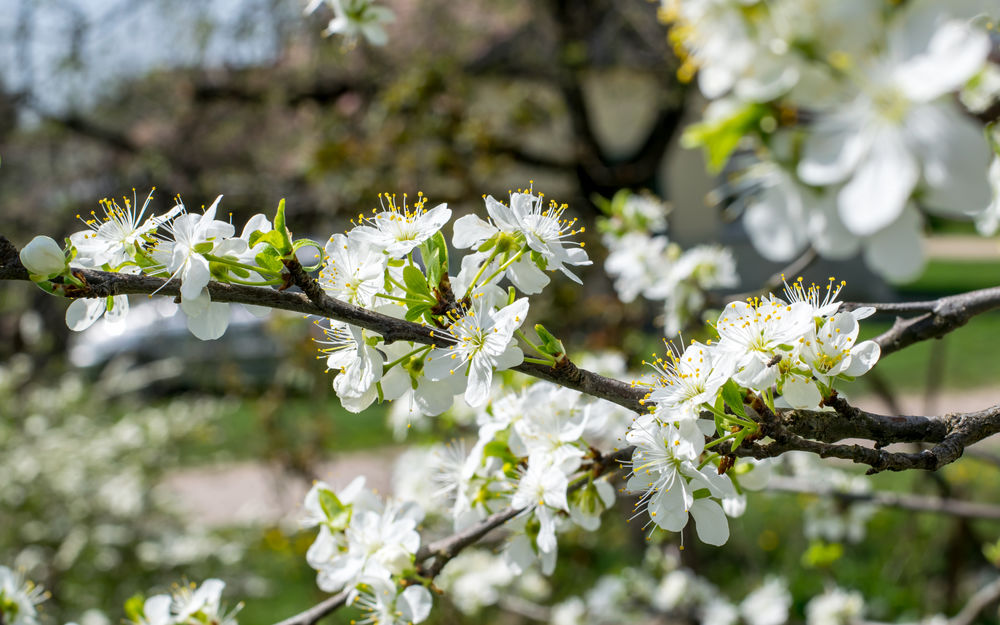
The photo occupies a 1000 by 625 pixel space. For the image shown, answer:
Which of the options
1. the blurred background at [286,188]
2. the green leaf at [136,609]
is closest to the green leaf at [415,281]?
the green leaf at [136,609]

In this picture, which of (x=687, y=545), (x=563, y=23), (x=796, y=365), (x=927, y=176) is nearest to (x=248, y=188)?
(x=563, y=23)

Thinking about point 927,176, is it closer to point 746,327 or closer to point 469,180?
point 746,327

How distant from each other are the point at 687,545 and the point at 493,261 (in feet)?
9.54

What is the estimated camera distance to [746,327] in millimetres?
1033

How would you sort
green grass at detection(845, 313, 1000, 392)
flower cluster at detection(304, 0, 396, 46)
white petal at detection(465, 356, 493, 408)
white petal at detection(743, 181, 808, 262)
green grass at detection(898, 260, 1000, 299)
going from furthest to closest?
green grass at detection(898, 260, 1000, 299) → green grass at detection(845, 313, 1000, 392) → flower cluster at detection(304, 0, 396, 46) → white petal at detection(465, 356, 493, 408) → white petal at detection(743, 181, 808, 262)

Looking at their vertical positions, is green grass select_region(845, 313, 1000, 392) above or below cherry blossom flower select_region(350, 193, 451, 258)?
below

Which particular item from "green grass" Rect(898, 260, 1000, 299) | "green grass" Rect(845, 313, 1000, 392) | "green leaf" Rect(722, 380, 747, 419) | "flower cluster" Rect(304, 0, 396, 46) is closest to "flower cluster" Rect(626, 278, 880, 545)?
"green leaf" Rect(722, 380, 747, 419)

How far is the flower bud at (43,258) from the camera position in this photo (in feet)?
3.04

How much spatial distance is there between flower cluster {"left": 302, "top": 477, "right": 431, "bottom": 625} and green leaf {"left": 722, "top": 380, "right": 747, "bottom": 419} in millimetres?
589

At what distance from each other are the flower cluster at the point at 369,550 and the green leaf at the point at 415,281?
470mm

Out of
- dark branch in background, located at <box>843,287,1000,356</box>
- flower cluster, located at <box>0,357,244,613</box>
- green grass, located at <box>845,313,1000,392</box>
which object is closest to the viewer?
dark branch in background, located at <box>843,287,1000,356</box>

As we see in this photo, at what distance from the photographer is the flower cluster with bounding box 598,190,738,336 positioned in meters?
2.18

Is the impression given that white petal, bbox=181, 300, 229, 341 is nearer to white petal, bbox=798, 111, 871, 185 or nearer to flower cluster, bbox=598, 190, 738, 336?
white petal, bbox=798, 111, 871, 185

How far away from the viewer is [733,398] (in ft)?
3.06
